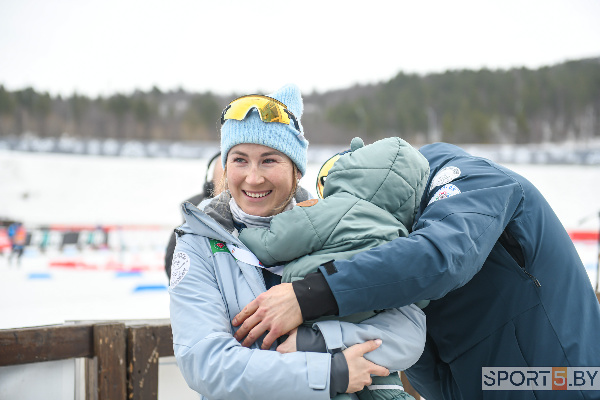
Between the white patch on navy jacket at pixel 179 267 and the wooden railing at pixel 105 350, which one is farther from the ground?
the white patch on navy jacket at pixel 179 267

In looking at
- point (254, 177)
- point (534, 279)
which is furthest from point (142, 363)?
point (534, 279)

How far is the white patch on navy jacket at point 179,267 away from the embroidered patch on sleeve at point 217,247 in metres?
0.07

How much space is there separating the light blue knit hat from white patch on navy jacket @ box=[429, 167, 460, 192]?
16.8 inches

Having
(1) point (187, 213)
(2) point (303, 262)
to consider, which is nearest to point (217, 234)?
(1) point (187, 213)

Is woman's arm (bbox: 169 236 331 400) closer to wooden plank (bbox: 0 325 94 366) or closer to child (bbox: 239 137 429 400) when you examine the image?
child (bbox: 239 137 429 400)

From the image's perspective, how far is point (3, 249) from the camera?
407 inches

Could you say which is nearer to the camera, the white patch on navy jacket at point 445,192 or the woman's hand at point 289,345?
the woman's hand at point 289,345

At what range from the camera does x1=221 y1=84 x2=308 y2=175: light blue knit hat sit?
4.83ft

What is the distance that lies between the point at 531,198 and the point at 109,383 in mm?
1885

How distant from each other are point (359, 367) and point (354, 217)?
0.37 meters

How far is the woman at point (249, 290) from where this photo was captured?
3.66 ft

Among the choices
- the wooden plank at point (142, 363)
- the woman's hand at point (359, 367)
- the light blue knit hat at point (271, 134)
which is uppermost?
the light blue knit hat at point (271, 134)

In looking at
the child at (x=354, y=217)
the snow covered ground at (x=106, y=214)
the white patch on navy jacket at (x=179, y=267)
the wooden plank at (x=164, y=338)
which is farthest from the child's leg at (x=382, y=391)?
the snow covered ground at (x=106, y=214)

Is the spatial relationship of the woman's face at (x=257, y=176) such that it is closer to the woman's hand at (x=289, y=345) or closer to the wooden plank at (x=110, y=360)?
the woman's hand at (x=289, y=345)
